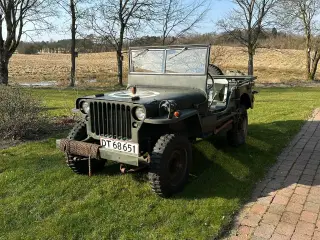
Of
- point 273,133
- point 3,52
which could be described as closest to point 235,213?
point 273,133

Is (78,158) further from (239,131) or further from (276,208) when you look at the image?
(239,131)

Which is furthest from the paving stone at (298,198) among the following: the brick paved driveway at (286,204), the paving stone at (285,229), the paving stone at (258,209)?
the paving stone at (285,229)

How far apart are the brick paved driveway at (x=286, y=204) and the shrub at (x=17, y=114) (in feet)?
16.0

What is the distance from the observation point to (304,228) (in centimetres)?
351

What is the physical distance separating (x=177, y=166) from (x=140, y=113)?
3.04ft

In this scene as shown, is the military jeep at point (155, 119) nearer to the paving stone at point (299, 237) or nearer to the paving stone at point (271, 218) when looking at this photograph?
the paving stone at point (271, 218)

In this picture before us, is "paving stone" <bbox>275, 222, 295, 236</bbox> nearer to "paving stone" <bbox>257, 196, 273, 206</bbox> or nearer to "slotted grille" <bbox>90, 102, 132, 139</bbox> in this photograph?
"paving stone" <bbox>257, 196, 273, 206</bbox>

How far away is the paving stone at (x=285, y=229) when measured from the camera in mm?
3408

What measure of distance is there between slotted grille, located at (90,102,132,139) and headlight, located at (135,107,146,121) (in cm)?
11

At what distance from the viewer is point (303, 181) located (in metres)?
4.81

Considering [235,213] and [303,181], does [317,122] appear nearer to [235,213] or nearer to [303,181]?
[303,181]

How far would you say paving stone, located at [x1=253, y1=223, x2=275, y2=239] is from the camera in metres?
3.38

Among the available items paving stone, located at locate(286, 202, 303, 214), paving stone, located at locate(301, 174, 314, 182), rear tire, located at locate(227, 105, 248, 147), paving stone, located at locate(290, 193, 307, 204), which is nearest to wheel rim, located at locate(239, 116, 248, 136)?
rear tire, located at locate(227, 105, 248, 147)

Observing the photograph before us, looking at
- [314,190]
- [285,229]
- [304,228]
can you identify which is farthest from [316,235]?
[314,190]
